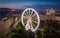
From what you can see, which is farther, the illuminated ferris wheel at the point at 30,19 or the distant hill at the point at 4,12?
the distant hill at the point at 4,12

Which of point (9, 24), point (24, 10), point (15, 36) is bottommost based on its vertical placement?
point (15, 36)

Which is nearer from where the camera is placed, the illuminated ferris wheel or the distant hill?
the illuminated ferris wheel

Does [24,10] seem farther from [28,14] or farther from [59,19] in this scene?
[59,19]

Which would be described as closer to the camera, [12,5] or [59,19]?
[59,19]

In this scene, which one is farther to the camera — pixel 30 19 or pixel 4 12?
pixel 4 12

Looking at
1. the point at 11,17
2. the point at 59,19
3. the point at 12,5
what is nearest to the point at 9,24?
the point at 11,17

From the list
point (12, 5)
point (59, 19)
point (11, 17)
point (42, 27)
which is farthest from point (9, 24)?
point (59, 19)

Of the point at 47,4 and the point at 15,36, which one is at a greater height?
the point at 47,4
